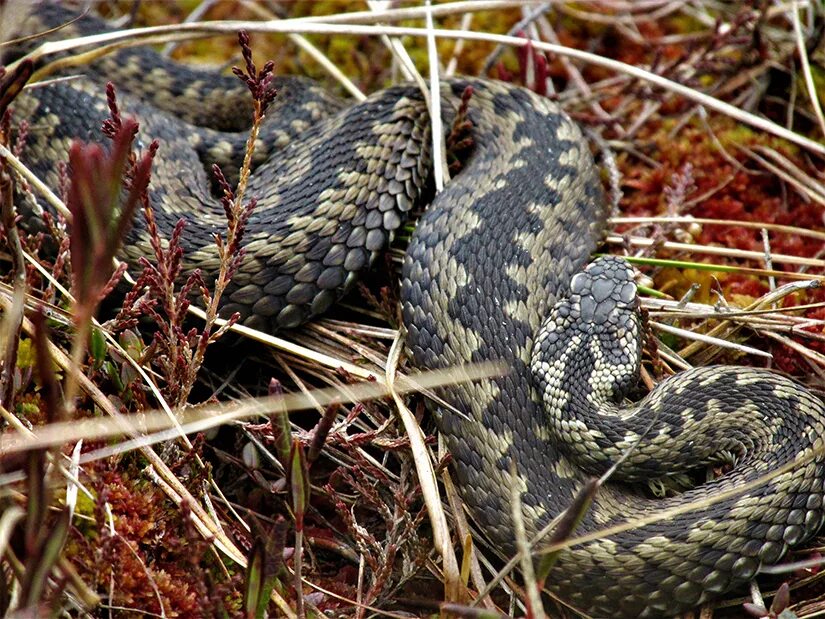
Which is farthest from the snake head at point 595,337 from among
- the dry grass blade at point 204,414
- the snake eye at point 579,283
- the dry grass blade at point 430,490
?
the dry grass blade at point 430,490

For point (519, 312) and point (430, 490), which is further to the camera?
point (519, 312)

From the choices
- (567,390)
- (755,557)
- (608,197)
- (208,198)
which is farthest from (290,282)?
(755,557)

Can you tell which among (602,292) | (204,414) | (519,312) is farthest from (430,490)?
(602,292)

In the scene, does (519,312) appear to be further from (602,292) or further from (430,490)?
(430,490)

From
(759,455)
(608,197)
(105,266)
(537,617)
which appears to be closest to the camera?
(105,266)

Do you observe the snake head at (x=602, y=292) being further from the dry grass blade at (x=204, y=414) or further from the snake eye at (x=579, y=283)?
the dry grass blade at (x=204, y=414)

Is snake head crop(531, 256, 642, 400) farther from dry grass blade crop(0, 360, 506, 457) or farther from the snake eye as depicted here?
dry grass blade crop(0, 360, 506, 457)

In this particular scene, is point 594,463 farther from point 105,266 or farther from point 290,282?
point 105,266

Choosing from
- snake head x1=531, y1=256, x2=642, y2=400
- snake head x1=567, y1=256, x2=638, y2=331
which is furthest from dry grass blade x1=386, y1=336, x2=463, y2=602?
snake head x1=567, y1=256, x2=638, y2=331
